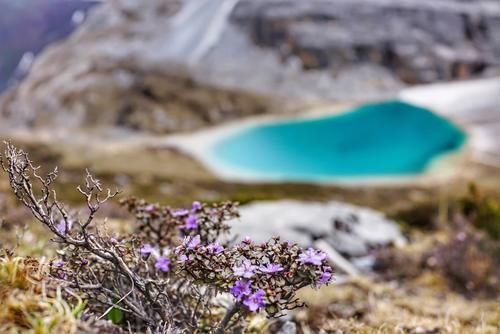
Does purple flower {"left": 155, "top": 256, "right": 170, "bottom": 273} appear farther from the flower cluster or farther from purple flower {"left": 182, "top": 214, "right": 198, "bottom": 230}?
the flower cluster

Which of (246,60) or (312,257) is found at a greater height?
(312,257)

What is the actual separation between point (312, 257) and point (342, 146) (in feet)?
239

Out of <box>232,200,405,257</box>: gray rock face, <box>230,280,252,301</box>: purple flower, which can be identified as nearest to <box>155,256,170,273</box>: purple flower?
<box>230,280,252,301</box>: purple flower

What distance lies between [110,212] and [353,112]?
8463cm

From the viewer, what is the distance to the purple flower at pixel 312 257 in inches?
86.5

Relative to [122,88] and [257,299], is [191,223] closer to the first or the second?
[257,299]

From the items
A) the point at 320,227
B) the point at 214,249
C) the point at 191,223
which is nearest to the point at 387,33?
the point at 320,227

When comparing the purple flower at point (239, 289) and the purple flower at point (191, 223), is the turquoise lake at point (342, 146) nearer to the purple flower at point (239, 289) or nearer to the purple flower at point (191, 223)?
the purple flower at point (191, 223)

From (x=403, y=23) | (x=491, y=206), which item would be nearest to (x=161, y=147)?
(x=403, y=23)

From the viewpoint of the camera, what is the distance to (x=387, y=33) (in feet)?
391

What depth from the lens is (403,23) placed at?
395ft

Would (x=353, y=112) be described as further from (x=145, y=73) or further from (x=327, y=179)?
(x=145, y=73)

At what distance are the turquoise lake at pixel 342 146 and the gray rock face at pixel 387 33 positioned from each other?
28637 millimetres

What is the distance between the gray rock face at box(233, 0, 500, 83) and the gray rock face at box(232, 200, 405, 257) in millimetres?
105904
